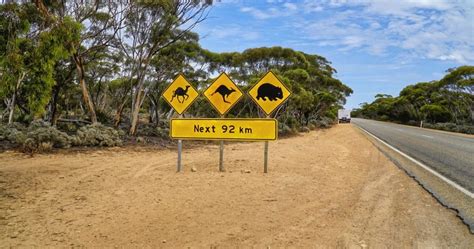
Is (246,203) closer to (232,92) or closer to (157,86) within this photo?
(232,92)

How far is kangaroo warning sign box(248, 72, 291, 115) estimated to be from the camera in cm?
918

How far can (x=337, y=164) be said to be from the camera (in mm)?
11031

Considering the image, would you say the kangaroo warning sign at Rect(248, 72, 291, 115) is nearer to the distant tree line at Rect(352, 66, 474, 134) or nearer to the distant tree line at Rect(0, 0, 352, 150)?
the distant tree line at Rect(0, 0, 352, 150)

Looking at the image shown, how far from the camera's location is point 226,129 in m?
9.17

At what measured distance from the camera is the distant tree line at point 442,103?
44.4 metres

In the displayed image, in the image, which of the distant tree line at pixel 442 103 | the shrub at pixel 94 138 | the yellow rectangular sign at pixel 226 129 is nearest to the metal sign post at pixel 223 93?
the yellow rectangular sign at pixel 226 129

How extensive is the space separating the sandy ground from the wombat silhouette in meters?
1.83

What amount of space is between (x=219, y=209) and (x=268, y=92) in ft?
13.5

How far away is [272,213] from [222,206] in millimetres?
867

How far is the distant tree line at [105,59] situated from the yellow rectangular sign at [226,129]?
307 cm

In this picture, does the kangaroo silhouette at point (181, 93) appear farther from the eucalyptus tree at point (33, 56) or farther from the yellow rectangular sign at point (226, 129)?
the eucalyptus tree at point (33, 56)

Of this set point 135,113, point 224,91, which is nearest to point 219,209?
point 224,91

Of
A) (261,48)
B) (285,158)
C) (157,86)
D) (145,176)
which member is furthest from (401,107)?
(145,176)

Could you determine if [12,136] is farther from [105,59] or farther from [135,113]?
[105,59]
